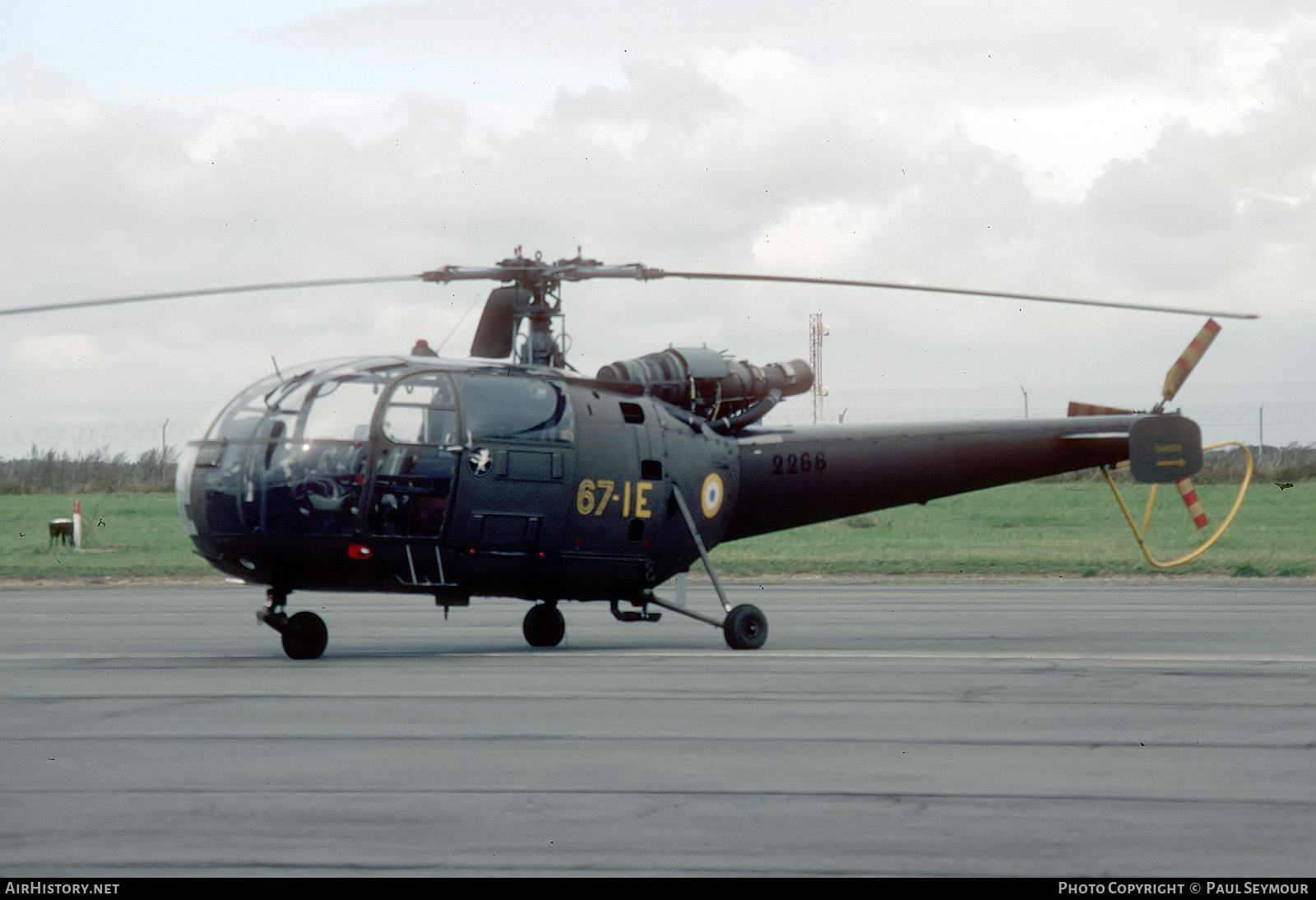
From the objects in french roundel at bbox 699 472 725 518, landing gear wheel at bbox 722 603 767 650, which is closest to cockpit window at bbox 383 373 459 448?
french roundel at bbox 699 472 725 518

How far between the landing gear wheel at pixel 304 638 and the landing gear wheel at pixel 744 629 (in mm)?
3803

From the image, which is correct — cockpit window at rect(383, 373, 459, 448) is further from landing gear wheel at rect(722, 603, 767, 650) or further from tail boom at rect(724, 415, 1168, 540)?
tail boom at rect(724, 415, 1168, 540)

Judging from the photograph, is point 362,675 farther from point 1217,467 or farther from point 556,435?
point 1217,467

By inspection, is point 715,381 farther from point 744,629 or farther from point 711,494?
point 744,629

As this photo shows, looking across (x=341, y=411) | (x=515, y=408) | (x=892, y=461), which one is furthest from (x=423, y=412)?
(x=892, y=461)

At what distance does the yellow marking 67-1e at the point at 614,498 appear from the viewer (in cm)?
1480

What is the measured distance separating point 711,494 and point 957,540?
2753 centimetres

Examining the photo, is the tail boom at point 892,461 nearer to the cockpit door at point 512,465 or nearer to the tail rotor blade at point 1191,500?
the tail rotor blade at point 1191,500

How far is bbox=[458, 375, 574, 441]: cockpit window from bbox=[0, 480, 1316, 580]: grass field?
16.6 metres

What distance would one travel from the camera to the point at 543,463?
47.4ft

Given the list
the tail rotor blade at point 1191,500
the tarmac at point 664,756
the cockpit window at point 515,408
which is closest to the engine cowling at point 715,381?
the cockpit window at point 515,408

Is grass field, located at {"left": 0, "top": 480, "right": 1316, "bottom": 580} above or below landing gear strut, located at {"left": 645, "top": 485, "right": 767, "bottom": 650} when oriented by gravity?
below

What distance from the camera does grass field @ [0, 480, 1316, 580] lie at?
3117cm

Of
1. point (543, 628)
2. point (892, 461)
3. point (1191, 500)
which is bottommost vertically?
point (543, 628)
